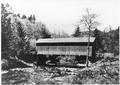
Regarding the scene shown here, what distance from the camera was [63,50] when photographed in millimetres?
37281

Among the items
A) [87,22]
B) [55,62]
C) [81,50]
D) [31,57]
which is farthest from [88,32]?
[31,57]

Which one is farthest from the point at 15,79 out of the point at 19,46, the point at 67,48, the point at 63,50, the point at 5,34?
the point at 19,46

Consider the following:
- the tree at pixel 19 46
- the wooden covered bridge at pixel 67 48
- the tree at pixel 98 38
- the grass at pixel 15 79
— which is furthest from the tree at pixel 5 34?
the tree at pixel 98 38

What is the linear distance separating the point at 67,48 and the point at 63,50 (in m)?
0.97

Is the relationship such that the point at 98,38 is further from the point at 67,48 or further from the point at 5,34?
the point at 5,34

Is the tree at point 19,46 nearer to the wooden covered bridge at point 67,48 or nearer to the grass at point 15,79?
the wooden covered bridge at point 67,48

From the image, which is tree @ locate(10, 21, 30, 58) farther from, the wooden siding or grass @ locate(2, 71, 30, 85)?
grass @ locate(2, 71, 30, 85)

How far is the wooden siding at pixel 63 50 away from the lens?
36.0 metres

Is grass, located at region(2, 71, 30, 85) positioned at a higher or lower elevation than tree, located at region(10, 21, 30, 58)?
lower

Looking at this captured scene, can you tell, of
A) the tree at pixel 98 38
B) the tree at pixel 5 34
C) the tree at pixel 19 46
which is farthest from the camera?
the tree at pixel 98 38

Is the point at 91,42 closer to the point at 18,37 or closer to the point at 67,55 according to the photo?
the point at 67,55

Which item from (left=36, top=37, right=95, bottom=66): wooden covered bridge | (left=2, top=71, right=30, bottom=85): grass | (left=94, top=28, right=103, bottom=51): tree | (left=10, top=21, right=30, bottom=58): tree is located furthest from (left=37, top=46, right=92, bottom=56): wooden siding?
(left=94, top=28, right=103, bottom=51): tree

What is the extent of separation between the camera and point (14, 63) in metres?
35.4

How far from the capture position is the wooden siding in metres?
36.0
